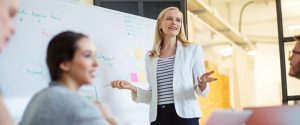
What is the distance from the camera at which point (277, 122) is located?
1.07 metres

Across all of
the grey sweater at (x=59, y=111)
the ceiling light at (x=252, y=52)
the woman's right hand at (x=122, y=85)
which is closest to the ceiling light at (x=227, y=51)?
the ceiling light at (x=252, y=52)

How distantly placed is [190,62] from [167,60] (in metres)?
0.14

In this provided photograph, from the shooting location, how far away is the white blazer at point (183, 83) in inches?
97.1

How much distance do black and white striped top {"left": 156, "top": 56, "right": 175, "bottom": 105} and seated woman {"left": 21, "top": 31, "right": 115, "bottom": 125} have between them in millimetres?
1264

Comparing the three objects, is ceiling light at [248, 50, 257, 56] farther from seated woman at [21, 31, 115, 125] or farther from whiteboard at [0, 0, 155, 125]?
seated woman at [21, 31, 115, 125]

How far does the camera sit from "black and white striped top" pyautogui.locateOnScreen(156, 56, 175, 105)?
8.20 ft

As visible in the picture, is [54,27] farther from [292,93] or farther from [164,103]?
[292,93]

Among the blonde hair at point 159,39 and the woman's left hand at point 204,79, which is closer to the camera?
the woman's left hand at point 204,79

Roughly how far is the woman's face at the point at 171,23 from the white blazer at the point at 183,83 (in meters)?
0.08

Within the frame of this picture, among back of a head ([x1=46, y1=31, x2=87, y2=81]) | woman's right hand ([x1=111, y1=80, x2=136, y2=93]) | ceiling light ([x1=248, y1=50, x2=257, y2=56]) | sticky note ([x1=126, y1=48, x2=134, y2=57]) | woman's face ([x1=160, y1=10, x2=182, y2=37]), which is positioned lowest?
woman's right hand ([x1=111, y1=80, x2=136, y2=93])

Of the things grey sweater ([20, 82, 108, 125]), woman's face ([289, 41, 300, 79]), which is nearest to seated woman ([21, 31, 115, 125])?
grey sweater ([20, 82, 108, 125])

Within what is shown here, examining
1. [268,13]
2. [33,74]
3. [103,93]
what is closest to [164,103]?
[103,93]

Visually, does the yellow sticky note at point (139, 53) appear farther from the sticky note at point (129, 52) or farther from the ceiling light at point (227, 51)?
the ceiling light at point (227, 51)

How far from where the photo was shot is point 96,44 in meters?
2.73
